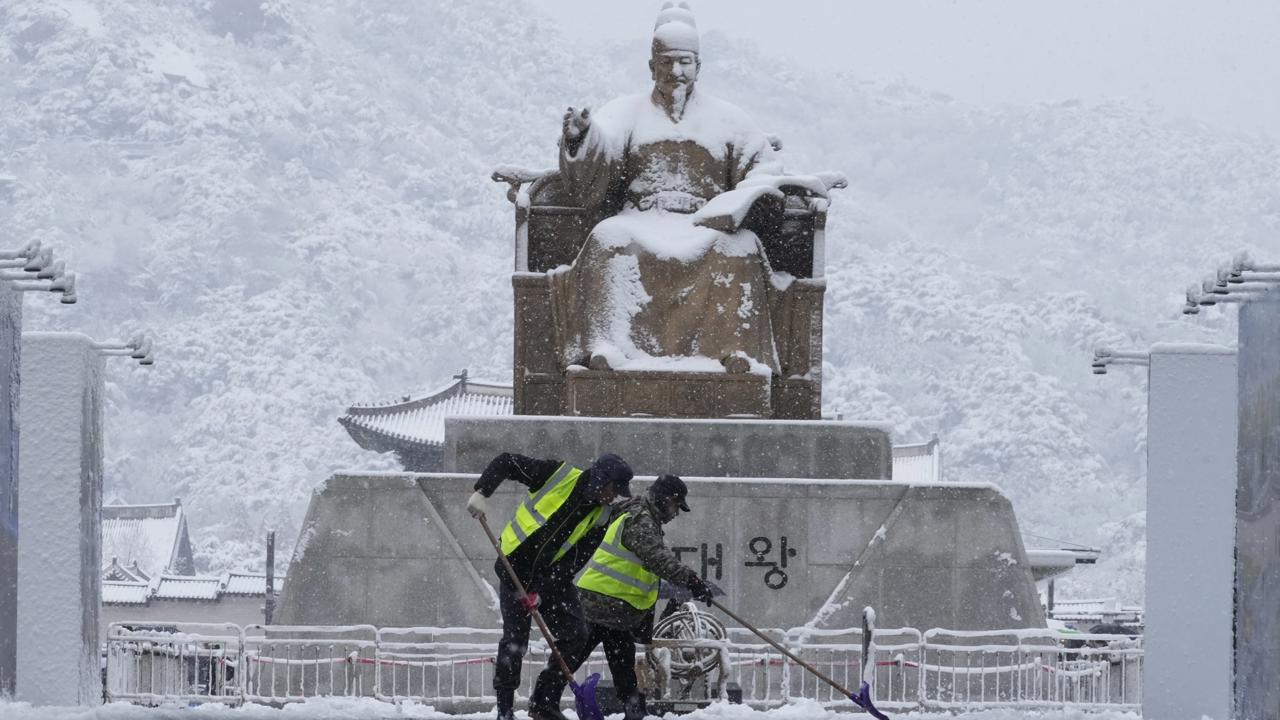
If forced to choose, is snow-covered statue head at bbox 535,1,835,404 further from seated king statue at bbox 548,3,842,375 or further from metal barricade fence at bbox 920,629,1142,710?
metal barricade fence at bbox 920,629,1142,710

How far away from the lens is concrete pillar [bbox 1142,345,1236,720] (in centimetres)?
688

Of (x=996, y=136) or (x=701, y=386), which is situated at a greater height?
(x=996, y=136)

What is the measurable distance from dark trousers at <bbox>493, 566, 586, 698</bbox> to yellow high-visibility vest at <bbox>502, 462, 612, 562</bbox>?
0.10 meters

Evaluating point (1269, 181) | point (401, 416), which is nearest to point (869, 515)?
point (401, 416)

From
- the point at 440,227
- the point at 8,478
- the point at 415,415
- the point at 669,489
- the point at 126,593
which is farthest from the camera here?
the point at 440,227

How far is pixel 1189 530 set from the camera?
6996 millimetres

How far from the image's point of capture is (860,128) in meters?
96.9

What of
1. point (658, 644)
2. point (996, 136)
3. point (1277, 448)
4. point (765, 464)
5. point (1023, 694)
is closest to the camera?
point (1277, 448)

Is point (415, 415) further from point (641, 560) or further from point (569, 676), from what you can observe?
point (569, 676)

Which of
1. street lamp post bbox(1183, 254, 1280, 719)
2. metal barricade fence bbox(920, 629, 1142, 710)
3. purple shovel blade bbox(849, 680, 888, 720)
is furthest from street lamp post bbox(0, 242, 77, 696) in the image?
street lamp post bbox(1183, 254, 1280, 719)

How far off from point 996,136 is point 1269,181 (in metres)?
12.9

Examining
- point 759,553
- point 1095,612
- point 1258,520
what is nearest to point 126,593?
point 1095,612

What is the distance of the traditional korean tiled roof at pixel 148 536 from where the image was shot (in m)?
37.6

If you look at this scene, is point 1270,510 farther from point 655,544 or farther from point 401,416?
point 401,416
